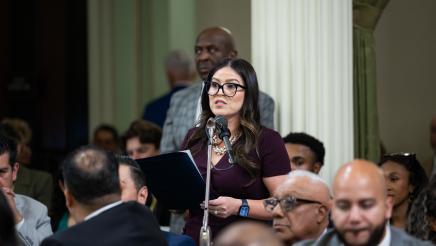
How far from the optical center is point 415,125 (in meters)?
8.59

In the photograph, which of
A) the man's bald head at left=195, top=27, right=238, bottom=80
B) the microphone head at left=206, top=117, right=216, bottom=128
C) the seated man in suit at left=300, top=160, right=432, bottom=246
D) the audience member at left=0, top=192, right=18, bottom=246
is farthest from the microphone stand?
the man's bald head at left=195, top=27, right=238, bottom=80

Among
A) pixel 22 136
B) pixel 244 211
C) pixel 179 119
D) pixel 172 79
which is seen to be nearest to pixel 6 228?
pixel 244 211

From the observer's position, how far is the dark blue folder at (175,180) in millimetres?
5586

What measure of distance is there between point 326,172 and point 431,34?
208 cm

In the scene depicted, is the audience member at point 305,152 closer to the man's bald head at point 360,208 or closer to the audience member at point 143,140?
the audience member at point 143,140

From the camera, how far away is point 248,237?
370 centimetres

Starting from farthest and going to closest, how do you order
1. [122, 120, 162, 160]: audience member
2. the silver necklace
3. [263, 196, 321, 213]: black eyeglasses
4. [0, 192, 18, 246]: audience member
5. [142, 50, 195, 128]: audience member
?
[142, 50, 195, 128]: audience member
[122, 120, 162, 160]: audience member
the silver necklace
[263, 196, 321, 213]: black eyeglasses
[0, 192, 18, 246]: audience member

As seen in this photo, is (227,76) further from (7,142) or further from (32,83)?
(32,83)

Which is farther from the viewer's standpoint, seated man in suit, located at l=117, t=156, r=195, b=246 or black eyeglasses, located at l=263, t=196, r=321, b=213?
seated man in suit, located at l=117, t=156, r=195, b=246

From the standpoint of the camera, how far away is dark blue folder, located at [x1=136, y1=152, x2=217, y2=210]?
18.3ft

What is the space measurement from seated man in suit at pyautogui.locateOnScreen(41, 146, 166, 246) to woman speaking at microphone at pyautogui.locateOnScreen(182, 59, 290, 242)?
2.99 feet

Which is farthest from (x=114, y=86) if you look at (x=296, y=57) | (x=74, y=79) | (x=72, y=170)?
(x=72, y=170)

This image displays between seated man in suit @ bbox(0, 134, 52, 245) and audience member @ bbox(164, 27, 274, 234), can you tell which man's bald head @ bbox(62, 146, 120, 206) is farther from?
audience member @ bbox(164, 27, 274, 234)

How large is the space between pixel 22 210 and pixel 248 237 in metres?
2.53
